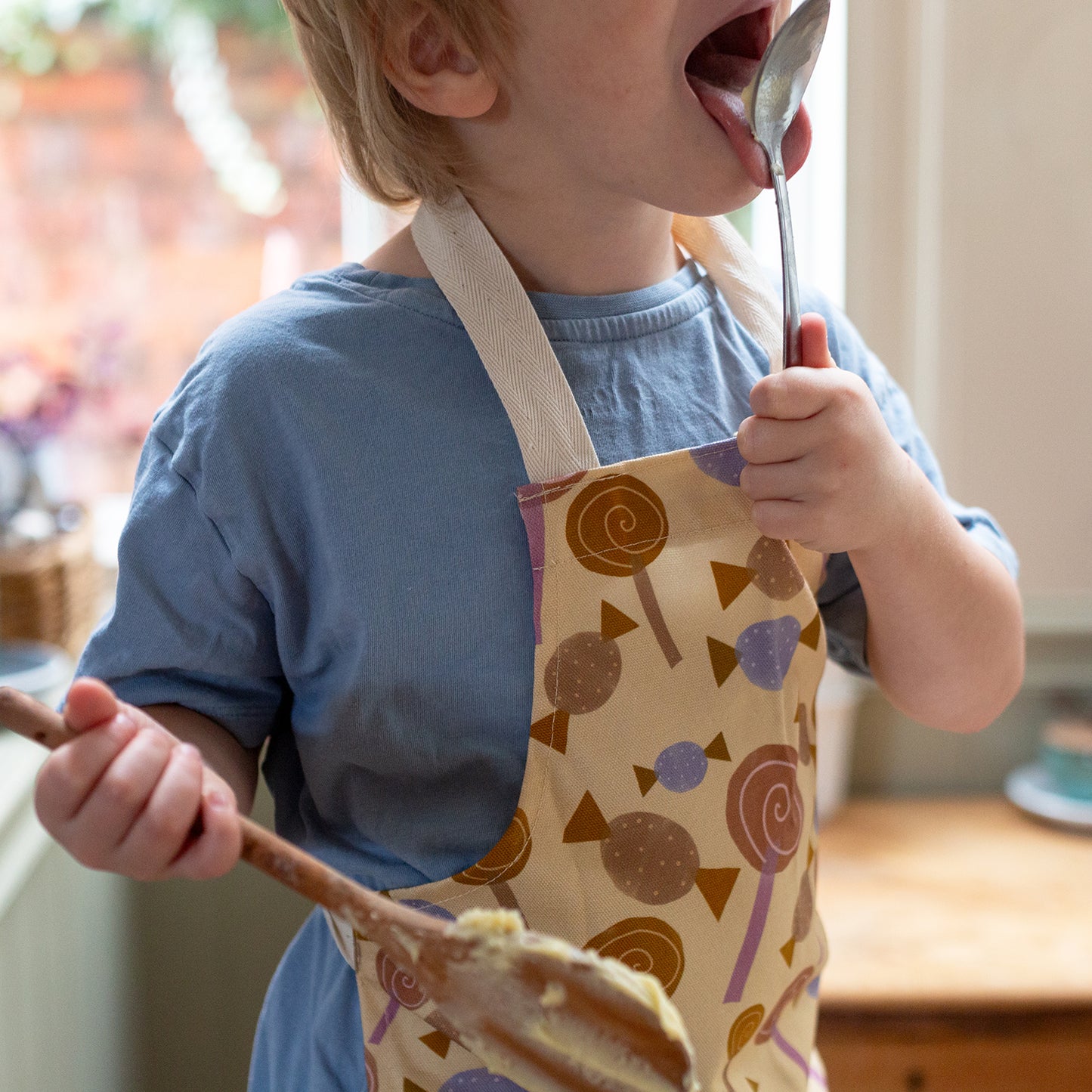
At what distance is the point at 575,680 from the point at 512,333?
0.18m

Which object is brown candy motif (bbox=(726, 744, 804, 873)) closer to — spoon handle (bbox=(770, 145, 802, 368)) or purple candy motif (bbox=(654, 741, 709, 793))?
purple candy motif (bbox=(654, 741, 709, 793))

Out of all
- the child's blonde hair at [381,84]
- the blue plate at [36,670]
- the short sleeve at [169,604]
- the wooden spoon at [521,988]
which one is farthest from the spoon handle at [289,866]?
the blue plate at [36,670]

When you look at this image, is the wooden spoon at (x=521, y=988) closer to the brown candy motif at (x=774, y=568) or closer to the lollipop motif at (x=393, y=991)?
the lollipop motif at (x=393, y=991)

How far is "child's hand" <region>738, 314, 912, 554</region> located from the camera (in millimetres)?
548

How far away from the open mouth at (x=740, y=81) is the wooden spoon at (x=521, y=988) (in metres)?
0.37

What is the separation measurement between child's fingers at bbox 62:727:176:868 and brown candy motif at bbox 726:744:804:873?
11.7 inches

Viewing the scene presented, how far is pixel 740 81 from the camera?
23.5 inches

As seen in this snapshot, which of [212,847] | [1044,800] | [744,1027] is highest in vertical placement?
[212,847]

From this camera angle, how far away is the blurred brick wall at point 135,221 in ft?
4.64

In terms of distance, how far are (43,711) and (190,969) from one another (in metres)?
0.83

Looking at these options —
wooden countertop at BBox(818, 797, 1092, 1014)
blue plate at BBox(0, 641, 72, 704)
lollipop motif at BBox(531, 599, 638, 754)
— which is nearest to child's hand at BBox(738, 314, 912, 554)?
lollipop motif at BBox(531, 599, 638, 754)

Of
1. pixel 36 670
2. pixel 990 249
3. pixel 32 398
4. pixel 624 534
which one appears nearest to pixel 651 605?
pixel 624 534

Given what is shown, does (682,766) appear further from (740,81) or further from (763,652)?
(740,81)

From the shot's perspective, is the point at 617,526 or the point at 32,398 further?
the point at 32,398
